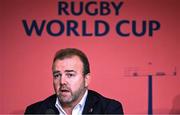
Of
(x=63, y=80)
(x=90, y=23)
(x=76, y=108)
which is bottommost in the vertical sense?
(x=76, y=108)

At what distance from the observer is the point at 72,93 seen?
2.07m

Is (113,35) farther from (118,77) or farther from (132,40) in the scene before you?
(118,77)

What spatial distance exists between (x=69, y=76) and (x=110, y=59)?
756 mm

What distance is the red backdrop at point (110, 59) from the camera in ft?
9.10

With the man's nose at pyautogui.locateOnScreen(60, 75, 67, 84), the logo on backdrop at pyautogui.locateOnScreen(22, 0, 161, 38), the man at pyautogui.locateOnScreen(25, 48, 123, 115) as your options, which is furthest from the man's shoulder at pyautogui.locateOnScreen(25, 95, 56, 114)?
the logo on backdrop at pyautogui.locateOnScreen(22, 0, 161, 38)

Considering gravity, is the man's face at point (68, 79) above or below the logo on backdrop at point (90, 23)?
below

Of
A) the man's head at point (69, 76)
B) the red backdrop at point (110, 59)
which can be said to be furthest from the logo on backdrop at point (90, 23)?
the man's head at point (69, 76)

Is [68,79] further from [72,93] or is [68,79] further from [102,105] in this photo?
[102,105]

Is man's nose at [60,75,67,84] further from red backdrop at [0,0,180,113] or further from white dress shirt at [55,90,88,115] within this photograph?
red backdrop at [0,0,180,113]

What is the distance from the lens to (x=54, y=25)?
2.77 metres

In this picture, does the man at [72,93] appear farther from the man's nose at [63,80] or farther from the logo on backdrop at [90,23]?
Answer: the logo on backdrop at [90,23]

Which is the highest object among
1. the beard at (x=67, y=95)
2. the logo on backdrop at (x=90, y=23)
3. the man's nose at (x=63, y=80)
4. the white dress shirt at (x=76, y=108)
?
the logo on backdrop at (x=90, y=23)

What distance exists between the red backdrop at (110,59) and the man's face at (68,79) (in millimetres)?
652

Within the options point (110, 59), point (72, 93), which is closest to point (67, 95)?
point (72, 93)
